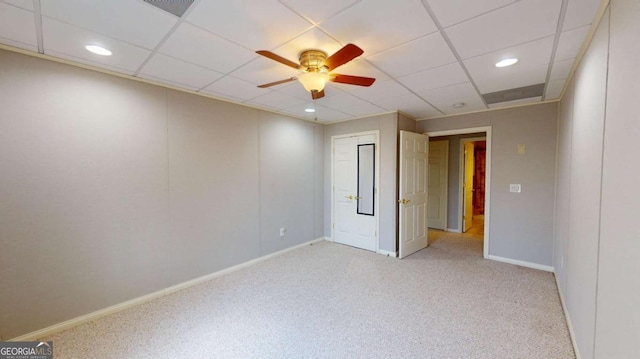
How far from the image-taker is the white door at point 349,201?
447 cm

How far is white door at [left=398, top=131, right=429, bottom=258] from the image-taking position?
4.04m

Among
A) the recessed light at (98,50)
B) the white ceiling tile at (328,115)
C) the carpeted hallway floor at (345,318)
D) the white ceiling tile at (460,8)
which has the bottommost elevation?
the carpeted hallway floor at (345,318)

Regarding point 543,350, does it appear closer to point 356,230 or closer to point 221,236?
point 356,230

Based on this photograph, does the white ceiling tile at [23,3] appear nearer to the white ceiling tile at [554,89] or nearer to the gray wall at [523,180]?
the white ceiling tile at [554,89]

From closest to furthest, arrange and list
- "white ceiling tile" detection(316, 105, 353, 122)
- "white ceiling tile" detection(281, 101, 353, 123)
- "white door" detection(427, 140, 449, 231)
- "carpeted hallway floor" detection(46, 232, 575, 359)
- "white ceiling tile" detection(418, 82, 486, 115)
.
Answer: "carpeted hallway floor" detection(46, 232, 575, 359) < "white ceiling tile" detection(418, 82, 486, 115) < "white ceiling tile" detection(281, 101, 353, 123) < "white ceiling tile" detection(316, 105, 353, 122) < "white door" detection(427, 140, 449, 231)

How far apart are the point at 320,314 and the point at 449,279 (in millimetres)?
1876

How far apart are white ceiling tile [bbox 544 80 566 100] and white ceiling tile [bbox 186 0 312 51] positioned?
2.90 meters

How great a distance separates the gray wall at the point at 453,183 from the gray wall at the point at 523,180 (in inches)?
77.7

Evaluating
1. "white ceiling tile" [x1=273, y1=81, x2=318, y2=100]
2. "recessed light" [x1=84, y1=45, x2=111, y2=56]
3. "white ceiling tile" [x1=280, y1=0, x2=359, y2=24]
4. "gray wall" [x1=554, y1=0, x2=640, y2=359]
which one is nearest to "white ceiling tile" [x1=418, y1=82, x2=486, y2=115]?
"gray wall" [x1=554, y1=0, x2=640, y2=359]

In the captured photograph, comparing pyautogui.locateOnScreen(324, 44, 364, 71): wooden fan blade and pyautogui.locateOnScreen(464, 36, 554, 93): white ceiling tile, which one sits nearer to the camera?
pyautogui.locateOnScreen(324, 44, 364, 71): wooden fan blade

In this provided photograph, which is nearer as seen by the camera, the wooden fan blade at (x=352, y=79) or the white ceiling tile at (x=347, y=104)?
the wooden fan blade at (x=352, y=79)

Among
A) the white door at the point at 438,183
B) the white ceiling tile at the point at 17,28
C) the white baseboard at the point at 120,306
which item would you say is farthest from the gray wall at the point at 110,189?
the white door at the point at 438,183

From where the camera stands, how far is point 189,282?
311 centimetres

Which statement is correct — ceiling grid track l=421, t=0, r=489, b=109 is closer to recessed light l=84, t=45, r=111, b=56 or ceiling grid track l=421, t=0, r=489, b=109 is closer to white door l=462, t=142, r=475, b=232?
recessed light l=84, t=45, r=111, b=56
